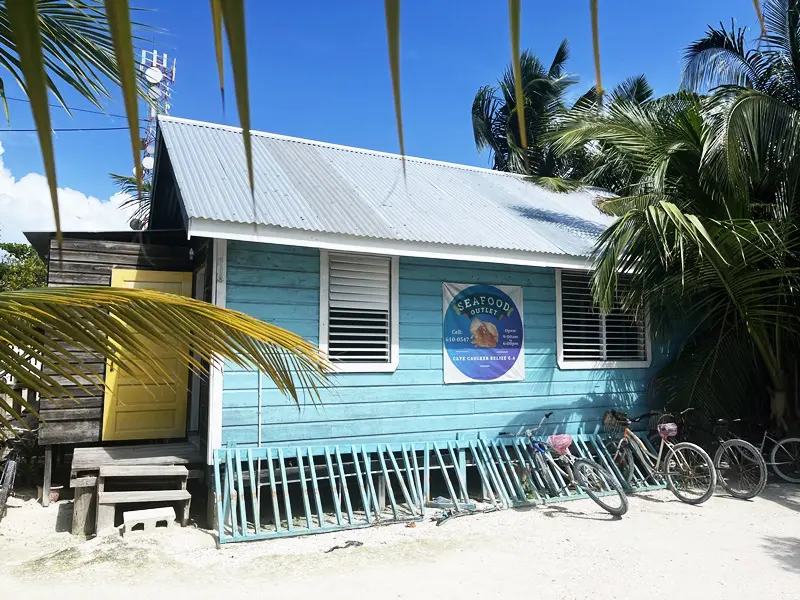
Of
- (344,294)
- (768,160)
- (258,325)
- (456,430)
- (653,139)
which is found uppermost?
(653,139)

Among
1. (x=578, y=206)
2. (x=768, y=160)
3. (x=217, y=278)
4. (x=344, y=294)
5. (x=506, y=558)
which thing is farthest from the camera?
(x=578, y=206)

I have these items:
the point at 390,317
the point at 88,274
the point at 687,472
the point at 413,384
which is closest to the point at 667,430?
the point at 687,472

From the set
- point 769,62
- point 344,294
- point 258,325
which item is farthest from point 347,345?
point 769,62

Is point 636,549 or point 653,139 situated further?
point 653,139

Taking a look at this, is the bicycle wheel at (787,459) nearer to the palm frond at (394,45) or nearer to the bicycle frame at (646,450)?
the bicycle frame at (646,450)

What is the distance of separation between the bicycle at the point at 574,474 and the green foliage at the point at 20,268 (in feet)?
41.0

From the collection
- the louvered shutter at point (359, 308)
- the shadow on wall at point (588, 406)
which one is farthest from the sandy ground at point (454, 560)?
the louvered shutter at point (359, 308)

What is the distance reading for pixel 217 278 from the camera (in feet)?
21.0

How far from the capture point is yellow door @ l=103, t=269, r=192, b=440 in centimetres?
716

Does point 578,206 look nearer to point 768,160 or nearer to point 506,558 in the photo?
point 768,160

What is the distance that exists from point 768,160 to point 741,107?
931mm

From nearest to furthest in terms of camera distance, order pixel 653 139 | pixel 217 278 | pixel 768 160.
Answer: pixel 217 278
pixel 768 160
pixel 653 139

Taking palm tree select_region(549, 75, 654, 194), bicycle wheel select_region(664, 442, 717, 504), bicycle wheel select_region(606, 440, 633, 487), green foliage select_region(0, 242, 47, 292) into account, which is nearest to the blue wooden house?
bicycle wheel select_region(606, 440, 633, 487)

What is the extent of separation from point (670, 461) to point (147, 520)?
5731mm
